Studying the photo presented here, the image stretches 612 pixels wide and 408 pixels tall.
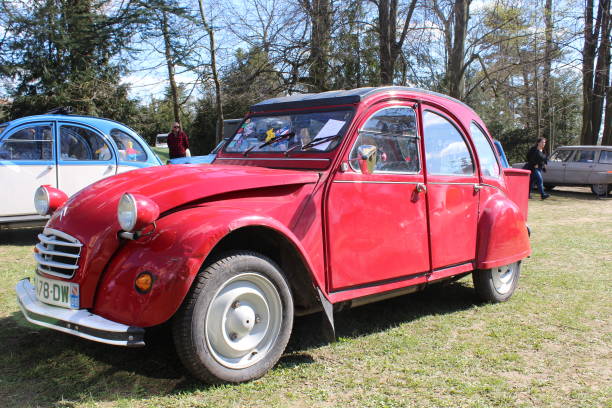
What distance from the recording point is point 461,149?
15.9 feet

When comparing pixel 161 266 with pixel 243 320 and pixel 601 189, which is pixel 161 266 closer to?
pixel 243 320

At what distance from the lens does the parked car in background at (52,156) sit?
781cm

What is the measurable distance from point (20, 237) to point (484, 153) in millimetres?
7574

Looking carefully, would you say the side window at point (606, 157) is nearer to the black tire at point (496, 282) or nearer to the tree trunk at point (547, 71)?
the tree trunk at point (547, 71)

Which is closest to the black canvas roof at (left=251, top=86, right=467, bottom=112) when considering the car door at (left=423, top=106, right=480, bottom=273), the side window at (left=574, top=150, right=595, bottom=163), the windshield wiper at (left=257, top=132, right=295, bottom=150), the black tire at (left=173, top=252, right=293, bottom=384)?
the windshield wiper at (left=257, top=132, right=295, bottom=150)

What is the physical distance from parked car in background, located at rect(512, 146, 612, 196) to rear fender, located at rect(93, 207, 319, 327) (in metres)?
17.8

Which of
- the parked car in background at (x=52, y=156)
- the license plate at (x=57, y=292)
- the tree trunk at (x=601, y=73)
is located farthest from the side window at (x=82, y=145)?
the tree trunk at (x=601, y=73)

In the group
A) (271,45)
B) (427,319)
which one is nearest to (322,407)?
(427,319)

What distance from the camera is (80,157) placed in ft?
27.7

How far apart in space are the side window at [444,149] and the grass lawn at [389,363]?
135 centimetres

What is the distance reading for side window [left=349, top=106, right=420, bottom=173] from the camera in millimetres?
4012

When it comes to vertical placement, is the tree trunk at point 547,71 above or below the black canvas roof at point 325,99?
above

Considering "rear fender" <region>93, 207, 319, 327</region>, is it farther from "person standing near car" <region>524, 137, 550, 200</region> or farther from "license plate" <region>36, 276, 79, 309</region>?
"person standing near car" <region>524, 137, 550, 200</region>

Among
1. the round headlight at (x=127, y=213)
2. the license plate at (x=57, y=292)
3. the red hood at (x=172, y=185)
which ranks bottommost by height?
the license plate at (x=57, y=292)
